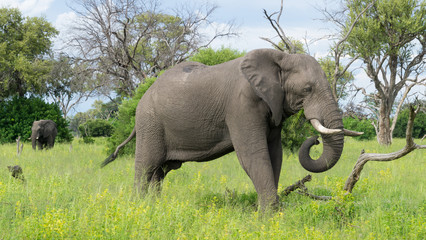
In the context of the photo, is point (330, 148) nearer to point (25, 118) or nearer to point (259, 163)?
point (259, 163)

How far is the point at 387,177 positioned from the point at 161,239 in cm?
606

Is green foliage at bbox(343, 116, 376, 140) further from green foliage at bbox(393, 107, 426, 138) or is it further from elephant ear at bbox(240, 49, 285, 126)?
elephant ear at bbox(240, 49, 285, 126)

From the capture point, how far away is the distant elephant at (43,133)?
17.9 m

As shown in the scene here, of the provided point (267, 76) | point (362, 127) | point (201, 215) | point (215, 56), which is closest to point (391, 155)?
point (267, 76)

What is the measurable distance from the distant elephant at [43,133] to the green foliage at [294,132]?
34.1ft

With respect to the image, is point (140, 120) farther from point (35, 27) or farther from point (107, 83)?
point (35, 27)

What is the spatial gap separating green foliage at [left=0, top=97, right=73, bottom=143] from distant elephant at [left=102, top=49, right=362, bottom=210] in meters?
18.2

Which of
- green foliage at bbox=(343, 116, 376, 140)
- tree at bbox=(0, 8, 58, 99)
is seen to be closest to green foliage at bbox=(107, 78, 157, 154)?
tree at bbox=(0, 8, 58, 99)

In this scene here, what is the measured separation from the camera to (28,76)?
2669 centimetres

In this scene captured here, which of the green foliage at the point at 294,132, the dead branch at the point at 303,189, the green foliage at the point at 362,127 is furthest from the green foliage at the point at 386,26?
the dead branch at the point at 303,189

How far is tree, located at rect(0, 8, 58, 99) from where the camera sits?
27.0 meters

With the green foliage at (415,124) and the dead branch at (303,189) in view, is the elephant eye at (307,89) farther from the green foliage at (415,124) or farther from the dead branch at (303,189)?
the green foliage at (415,124)

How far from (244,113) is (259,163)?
644 mm

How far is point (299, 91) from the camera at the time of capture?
5.14m
